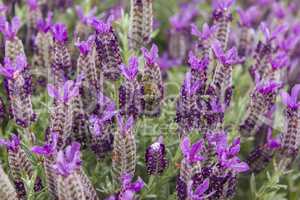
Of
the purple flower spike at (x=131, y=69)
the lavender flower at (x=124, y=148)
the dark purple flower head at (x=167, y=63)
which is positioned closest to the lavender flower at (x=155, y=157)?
the lavender flower at (x=124, y=148)

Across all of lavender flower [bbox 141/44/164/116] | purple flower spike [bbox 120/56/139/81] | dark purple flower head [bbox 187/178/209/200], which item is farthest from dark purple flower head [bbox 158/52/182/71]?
dark purple flower head [bbox 187/178/209/200]

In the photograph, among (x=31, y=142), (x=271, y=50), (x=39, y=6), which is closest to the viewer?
(x=31, y=142)

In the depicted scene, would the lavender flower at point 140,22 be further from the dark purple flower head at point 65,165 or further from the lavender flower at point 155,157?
the dark purple flower head at point 65,165

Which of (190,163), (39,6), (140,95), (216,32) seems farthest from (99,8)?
(190,163)

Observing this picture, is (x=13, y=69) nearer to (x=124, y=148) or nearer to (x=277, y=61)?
(x=124, y=148)

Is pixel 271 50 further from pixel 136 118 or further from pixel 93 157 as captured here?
pixel 93 157
